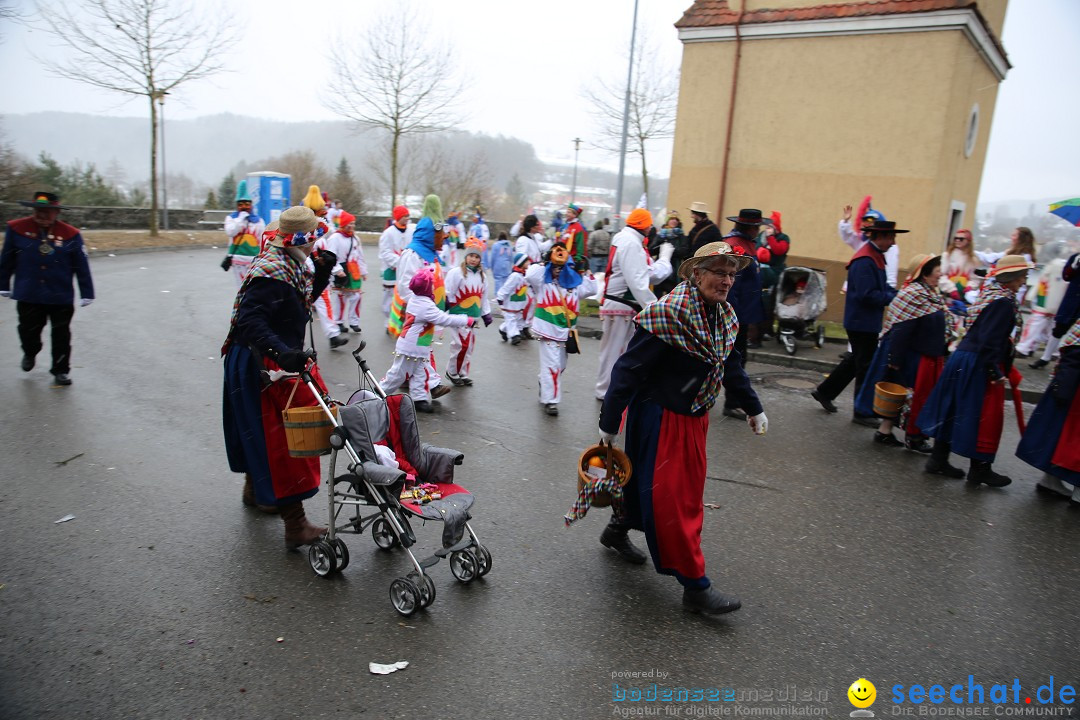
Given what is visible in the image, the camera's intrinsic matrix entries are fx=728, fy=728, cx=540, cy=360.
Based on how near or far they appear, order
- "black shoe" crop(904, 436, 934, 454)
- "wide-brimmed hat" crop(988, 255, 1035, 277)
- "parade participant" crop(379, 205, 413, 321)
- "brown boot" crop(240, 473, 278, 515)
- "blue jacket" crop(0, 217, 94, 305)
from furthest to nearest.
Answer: "parade participant" crop(379, 205, 413, 321) < "blue jacket" crop(0, 217, 94, 305) < "black shoe" crop(904, 436, 934, 454) < "wide-brimmed hat" crop(988, 255, 1035, 277) < "brown boot" crop(240, 473, 278, 515)

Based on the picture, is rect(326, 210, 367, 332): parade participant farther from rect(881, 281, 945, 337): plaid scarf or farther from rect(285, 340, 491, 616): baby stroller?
rect(881, 281, 945, 337): plaid scarf

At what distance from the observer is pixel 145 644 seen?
3.51 meters

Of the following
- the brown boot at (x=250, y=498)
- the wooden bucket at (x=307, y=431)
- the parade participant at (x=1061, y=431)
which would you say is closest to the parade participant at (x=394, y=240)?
the brown boot at (x=250, y=498)

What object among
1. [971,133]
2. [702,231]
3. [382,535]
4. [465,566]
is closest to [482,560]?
[465,566]

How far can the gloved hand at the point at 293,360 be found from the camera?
160 inches

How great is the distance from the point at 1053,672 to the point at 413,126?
31437 mm

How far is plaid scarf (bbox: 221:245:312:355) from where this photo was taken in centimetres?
433

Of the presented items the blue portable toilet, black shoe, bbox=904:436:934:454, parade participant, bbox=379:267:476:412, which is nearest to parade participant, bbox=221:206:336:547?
parade participant, bbox=379:267:476:412

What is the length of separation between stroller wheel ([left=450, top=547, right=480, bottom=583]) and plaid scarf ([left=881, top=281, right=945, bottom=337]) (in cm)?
497

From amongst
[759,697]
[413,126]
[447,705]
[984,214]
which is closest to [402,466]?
[447,705]

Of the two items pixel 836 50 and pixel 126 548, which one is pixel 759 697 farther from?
pixel 836 50

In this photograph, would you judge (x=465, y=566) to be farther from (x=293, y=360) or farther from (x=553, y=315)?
(x=553, y=315)

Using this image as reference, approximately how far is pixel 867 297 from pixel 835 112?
8.29 meters

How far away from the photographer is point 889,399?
6.84 m
